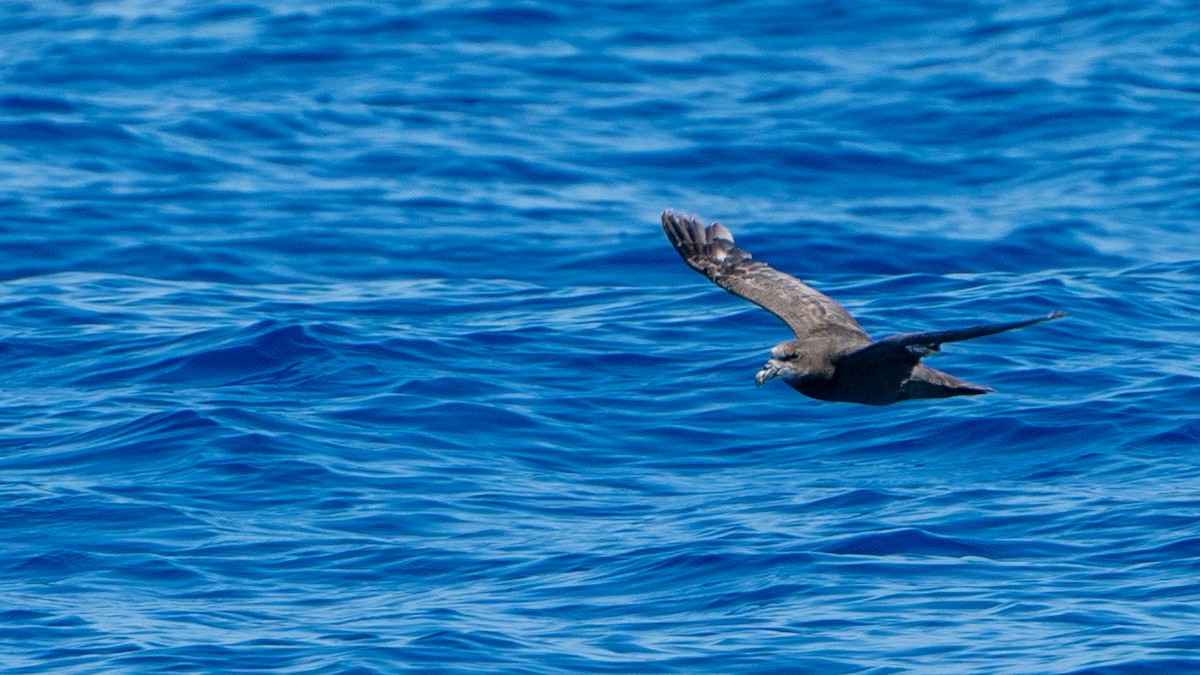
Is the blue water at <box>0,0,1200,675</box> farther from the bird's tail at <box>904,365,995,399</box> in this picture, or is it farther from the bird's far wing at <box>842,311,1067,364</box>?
the bird's far wing at <box>842,311,1067,364</box>

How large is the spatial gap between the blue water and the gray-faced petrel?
0.99 m

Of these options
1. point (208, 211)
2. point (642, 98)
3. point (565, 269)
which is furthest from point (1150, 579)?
point (642, 98)

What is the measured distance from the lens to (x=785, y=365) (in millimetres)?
9328

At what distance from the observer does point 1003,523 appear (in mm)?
10312

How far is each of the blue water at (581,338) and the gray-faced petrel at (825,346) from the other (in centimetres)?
99

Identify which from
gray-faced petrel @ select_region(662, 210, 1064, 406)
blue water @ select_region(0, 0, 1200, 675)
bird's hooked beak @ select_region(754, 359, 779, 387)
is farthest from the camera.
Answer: blue water @ select_region(0, 0, 1200, 675)

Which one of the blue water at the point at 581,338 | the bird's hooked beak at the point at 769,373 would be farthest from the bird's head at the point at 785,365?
the blue water at the point at 581,338

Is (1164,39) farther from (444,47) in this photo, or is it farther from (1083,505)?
(1083,505)

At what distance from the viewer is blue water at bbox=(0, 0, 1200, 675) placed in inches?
371

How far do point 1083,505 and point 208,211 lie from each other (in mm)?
8135

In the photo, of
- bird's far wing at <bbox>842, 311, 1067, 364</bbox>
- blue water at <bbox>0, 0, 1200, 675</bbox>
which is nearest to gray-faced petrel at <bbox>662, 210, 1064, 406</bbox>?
bird's far wing at <bbox>842, 311, 1067, 364</bbox>

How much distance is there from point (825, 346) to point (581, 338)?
3.85 meters

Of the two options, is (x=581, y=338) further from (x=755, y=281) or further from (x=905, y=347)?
(x=905, y=347)

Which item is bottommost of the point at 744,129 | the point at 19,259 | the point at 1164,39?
the point at 19,259
